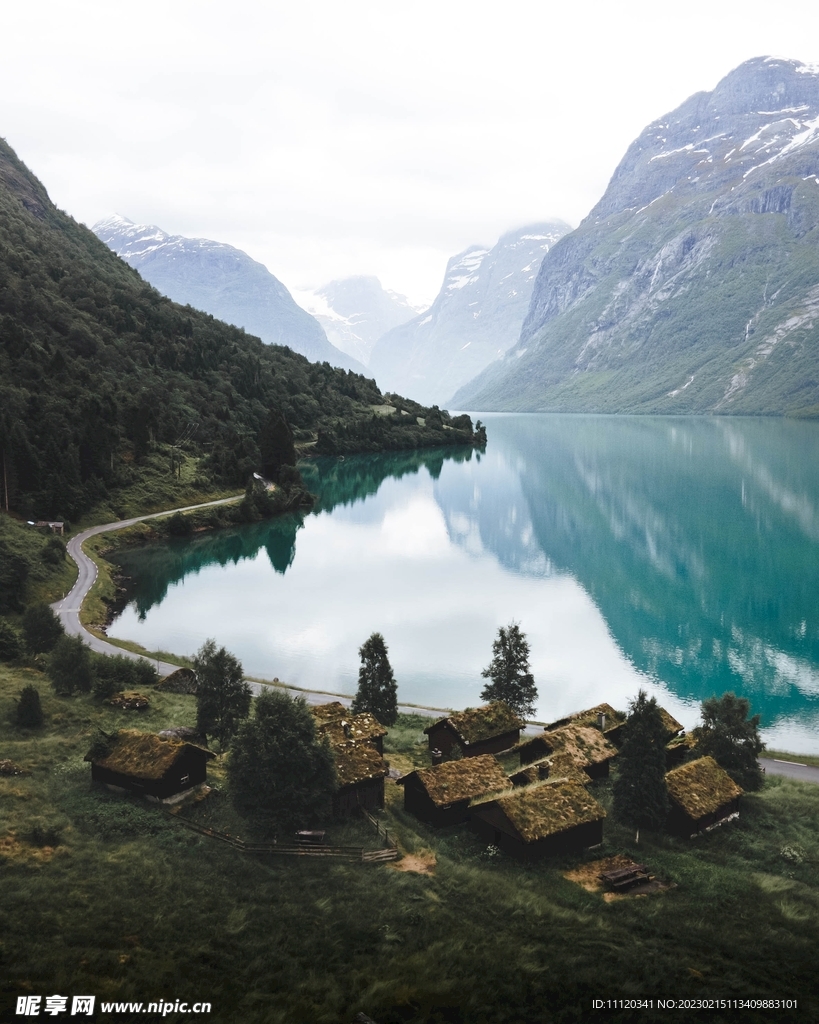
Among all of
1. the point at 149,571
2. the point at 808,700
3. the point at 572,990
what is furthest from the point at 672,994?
the point at 149,571

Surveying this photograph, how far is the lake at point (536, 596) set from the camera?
213 feet

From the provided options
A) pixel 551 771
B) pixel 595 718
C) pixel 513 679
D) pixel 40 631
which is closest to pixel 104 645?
pixel 40 631

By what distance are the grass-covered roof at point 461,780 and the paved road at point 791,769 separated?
17522 millimetres

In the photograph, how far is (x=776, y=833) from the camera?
123 ft

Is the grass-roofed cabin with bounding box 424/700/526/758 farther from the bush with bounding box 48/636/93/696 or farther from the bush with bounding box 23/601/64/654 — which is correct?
the bush with bounding box 23/601/64/654

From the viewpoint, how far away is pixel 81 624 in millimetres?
71812

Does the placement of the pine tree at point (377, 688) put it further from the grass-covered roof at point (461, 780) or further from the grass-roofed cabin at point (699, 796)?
the grass-roofed cabin at point (699, 796)

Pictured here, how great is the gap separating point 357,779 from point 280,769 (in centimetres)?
392

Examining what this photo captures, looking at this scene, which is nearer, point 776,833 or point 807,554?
point 776,833

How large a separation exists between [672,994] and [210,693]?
94.0 ft

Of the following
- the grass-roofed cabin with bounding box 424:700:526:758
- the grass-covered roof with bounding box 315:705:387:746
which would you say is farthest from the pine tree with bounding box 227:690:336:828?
the grass-roofed cabin with bounding box 424:700:526:758

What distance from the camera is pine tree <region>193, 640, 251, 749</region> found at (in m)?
44.7

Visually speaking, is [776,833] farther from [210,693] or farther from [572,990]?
[210,693]

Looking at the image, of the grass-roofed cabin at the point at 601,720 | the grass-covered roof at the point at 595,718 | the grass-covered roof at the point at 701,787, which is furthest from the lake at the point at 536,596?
the grass-covered roof at the point at 701,787
